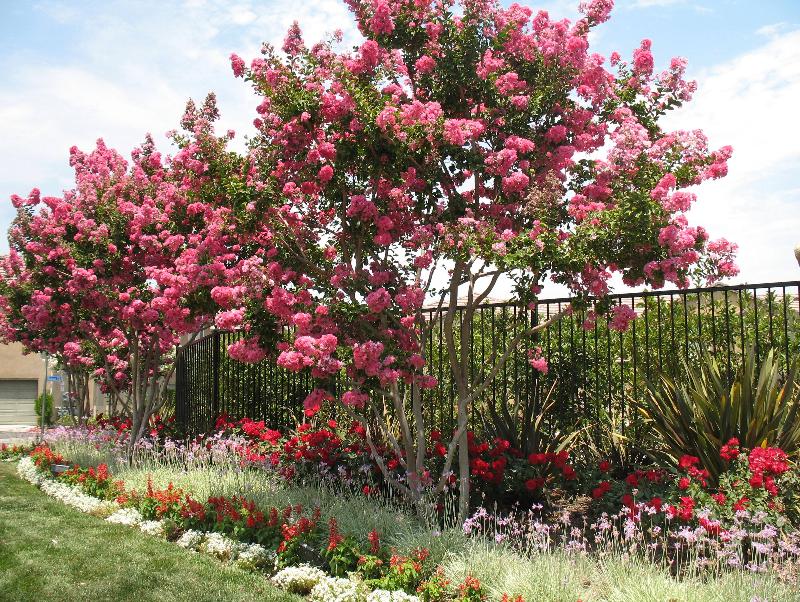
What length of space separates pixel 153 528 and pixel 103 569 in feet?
4.40

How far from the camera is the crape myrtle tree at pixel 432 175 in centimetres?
607

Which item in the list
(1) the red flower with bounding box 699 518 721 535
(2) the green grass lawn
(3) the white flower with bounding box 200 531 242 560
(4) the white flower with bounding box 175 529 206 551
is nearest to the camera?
(1) the red flower with bounding box 699 518 721 535

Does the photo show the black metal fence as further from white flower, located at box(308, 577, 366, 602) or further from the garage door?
the garage door

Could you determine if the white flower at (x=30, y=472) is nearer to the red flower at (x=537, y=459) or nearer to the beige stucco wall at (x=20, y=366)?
the red flower at (x=537, y=459)

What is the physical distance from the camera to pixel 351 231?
696 cm

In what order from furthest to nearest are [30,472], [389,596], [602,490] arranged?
[30,472]
[602,490]
[389,596]

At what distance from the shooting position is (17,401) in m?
36.6

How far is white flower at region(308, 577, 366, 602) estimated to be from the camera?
5152 mm

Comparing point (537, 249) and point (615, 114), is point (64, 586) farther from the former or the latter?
point (615, 114)

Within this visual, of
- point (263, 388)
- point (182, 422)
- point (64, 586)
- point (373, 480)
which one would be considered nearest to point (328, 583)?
point (64, 586)

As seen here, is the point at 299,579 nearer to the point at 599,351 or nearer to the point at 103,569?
the point at 103,569

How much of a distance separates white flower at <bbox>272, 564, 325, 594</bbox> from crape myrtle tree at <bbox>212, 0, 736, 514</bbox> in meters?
1.47

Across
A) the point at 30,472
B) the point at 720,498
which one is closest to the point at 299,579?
the point at 720,498

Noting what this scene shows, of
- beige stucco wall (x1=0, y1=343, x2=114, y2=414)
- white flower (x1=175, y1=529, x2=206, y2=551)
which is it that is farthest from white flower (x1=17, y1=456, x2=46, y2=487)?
beige stucco wall (x1=0, y1=343, x2=114, y2=414)
